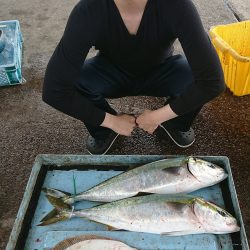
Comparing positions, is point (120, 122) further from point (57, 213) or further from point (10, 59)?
point (10, 59)

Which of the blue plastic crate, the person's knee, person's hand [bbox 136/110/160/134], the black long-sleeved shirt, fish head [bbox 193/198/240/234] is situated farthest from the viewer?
the blue plastic crate

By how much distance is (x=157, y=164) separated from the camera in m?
1.96

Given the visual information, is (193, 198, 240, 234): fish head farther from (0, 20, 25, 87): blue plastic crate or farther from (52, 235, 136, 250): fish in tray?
(0, 20, 25, 87): blue plastic crate

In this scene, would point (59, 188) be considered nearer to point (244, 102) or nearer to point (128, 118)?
point (128, 118)

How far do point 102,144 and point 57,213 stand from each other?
0.81m

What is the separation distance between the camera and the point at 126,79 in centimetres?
237

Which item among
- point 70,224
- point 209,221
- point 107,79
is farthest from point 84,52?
point 209,221

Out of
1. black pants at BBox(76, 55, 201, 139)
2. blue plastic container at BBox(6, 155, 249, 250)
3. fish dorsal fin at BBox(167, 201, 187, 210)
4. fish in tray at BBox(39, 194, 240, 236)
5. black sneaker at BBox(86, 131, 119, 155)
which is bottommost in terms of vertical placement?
black sneaker at BBox(86, 131, 119, 155)

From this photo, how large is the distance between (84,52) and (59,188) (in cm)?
80

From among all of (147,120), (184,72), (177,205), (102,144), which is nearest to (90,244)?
(177,205)

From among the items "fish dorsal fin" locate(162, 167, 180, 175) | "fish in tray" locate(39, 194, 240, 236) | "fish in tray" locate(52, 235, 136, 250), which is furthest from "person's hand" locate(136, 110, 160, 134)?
"fish in tray" locate(52, 235, 136, 250)

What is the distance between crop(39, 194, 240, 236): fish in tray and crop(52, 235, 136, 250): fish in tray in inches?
3.2

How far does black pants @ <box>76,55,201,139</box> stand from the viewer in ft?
7.58

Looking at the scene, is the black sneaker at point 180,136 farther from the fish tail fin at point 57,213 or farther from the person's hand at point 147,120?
the fish tail fin at point 57,213
